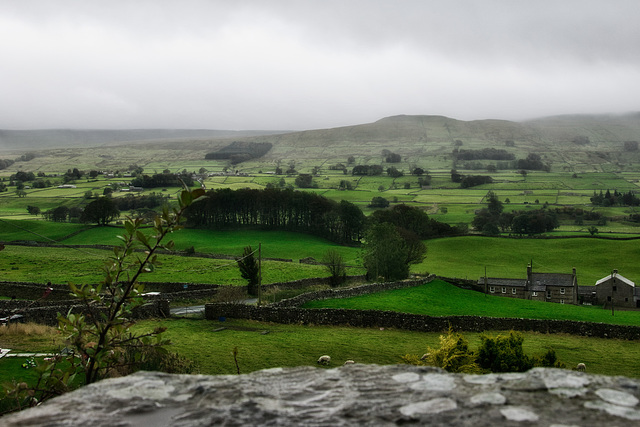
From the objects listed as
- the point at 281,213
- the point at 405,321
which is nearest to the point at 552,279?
the point at 405,321

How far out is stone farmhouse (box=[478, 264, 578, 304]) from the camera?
2482 inches

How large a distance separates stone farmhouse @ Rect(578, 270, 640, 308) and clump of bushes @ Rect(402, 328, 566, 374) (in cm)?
4850

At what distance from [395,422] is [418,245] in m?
68.1

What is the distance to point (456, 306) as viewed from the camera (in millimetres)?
43344

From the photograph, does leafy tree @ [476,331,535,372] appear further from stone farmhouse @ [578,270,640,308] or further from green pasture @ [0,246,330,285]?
stone farmhouse @ [578,270,640,308]

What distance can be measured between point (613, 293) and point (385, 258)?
97.8 ft

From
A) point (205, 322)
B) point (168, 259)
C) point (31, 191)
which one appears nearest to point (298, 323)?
point (205, 322)

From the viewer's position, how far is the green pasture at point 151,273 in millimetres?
49938

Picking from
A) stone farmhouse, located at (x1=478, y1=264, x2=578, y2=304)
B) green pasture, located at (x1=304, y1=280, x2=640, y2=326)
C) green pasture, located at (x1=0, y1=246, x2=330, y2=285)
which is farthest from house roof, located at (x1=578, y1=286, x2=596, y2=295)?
green pasture, located at (x1=0, y1=246, x2=330, y2=285)

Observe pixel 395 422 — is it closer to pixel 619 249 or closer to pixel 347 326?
pixel 347 326

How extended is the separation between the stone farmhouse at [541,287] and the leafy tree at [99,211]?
7166 cm

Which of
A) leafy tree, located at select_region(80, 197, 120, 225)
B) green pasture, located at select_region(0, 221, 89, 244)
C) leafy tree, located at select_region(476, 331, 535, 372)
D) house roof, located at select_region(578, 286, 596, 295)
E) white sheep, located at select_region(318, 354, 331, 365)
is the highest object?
leafy tree, located at select_region(476, 331, 535, 372)

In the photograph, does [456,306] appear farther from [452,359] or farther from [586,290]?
[586,290]

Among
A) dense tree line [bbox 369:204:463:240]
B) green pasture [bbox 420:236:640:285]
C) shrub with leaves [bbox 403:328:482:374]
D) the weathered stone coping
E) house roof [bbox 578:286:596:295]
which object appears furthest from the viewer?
dense tree line [bbox 369:204:463:240]
